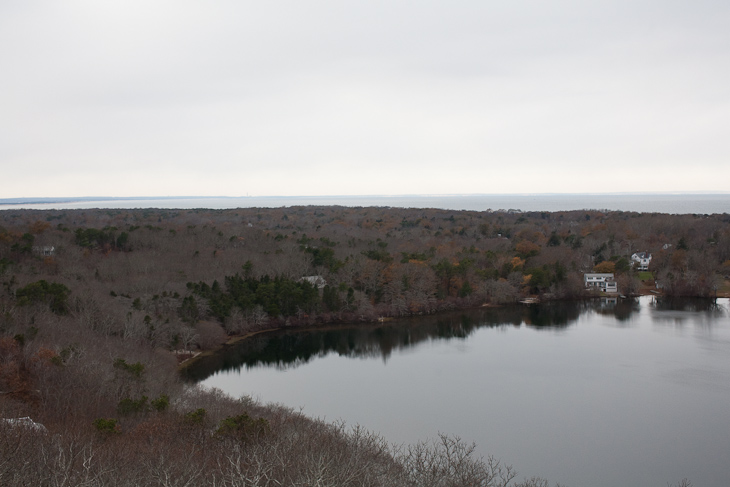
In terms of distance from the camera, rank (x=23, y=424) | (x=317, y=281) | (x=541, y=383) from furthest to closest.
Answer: (x=317, y=281), (x=541, y=383), (x=23, y=424)

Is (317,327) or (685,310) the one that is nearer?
(317,327)

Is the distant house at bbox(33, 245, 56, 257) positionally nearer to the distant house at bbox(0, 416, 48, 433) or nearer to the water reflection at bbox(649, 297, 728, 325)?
the distant house at bbox(0, 416, 48, 433)

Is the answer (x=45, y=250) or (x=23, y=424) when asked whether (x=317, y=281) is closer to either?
(x=45, y=250)

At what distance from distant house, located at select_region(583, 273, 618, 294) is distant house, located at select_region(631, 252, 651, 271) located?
5.76m

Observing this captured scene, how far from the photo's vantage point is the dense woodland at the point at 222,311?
25.2ft

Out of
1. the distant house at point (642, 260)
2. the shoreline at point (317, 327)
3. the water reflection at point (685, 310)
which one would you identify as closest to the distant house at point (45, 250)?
the shoreline at point (317, 327)

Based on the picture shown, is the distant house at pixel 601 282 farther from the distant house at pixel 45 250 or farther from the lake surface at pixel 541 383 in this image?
the distant house at pixel 45 250

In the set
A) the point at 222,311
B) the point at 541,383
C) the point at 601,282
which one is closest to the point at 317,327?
the point at 222,311

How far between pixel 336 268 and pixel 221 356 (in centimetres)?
1172

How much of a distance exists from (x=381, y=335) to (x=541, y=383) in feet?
32.7

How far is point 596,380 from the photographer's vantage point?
19328 mm

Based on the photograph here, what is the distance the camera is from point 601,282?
3888 cm

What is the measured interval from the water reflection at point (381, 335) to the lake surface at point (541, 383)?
102mm

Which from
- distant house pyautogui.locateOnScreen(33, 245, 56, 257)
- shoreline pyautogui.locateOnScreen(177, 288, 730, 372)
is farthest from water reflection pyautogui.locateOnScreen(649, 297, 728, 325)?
distant house pyautogui.locateOnScreen(33, 245, 56, 257)
